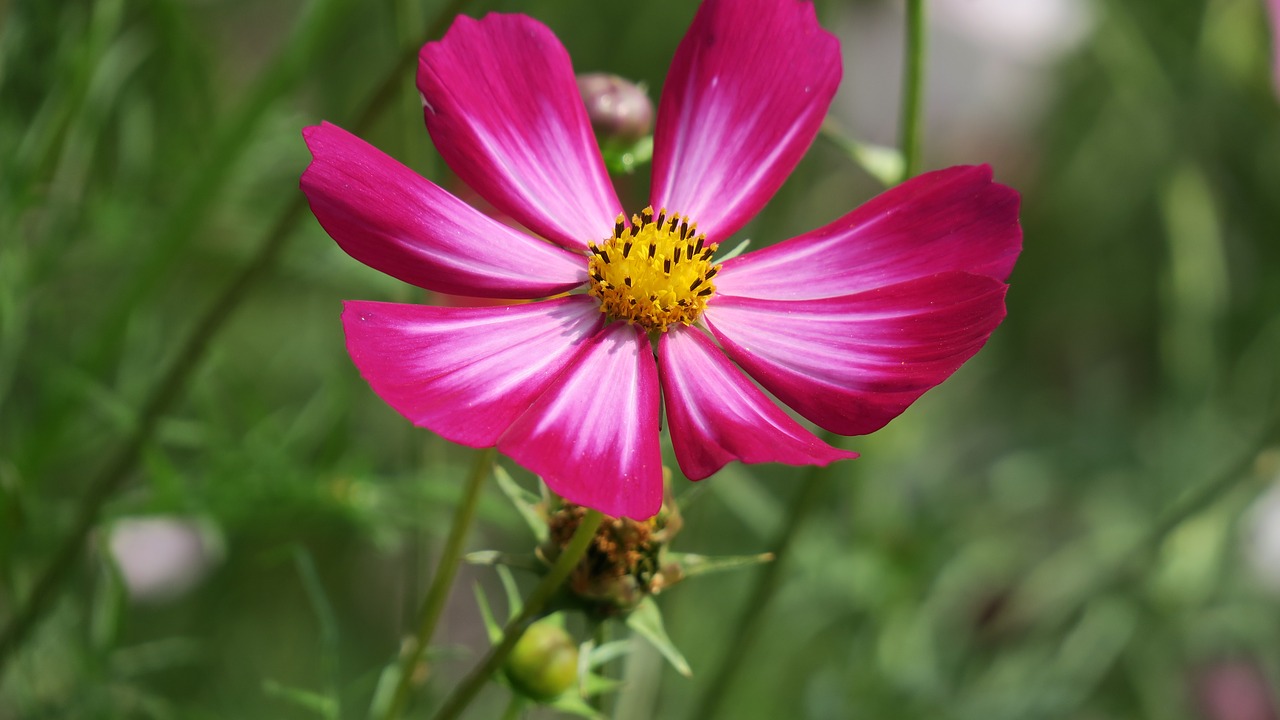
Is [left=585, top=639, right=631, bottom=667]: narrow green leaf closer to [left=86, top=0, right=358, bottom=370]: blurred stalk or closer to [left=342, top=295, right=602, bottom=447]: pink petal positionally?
[left=342, top=295, right=602, bottom=447]: pink petal

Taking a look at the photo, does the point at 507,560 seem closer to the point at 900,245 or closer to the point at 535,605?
the point at 535,605

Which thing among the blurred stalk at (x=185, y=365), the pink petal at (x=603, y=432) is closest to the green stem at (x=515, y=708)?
the pink petal at (x=603, y=432)

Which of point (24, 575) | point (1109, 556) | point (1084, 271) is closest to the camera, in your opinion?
point (24, 575)

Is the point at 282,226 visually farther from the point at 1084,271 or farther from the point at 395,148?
the point at 1084,271

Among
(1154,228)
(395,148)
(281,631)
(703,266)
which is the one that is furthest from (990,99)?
(703,266)

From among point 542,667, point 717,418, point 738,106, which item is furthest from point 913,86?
point 542,667
